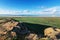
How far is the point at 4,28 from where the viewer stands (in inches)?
452

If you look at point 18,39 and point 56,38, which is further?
point 56,38

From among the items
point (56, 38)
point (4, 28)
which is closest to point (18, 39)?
point (4, 28)

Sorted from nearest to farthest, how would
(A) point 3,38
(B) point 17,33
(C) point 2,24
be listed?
(A) point 3,38 < (B) point 17,33 < (C) point 2,24

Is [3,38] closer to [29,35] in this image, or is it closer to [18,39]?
[18,39]

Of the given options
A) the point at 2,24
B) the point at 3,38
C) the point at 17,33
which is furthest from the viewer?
the point at 2,24

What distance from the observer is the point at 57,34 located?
12.5m

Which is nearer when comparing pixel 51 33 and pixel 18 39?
pixel 18 39

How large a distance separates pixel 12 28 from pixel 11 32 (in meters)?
0.58

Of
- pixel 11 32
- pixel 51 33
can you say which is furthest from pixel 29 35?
pixel 51 33

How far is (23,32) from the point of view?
11617mm

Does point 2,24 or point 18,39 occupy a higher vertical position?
point 2,24

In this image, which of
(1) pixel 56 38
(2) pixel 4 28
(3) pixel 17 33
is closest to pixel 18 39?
(3) pixel 17 33

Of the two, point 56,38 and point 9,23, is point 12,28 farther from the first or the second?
point 56,38

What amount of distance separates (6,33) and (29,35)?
161 cm
